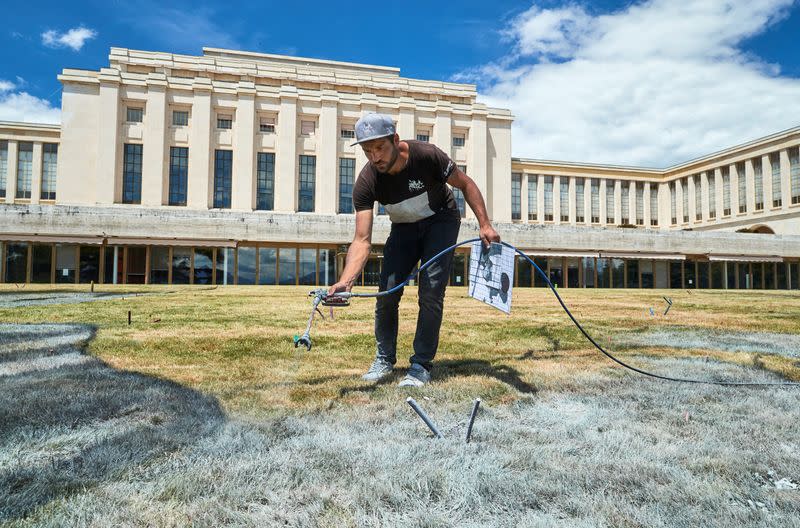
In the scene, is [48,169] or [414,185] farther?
[48,169]

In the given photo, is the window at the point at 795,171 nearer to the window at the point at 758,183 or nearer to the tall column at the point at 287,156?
the window at the point at 758,183

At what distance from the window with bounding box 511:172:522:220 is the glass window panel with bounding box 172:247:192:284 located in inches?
1625

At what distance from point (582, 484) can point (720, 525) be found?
0.43 m

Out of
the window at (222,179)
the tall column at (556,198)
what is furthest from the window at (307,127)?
the tall column at (556,198)

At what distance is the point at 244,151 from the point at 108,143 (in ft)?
35.5

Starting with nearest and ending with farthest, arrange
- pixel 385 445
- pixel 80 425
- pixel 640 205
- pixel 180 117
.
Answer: pixel 385 445
pixel 80 425
pixel 180 117
pixel 640 205

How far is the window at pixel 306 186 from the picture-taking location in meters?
47.4

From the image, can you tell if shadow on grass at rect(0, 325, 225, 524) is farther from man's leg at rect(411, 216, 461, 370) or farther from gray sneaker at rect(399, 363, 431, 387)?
man's leg at rect(411, 216, 461, 370)

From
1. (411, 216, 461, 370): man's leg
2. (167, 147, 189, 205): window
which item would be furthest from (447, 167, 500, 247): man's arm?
(167, 147, 189, 205): window

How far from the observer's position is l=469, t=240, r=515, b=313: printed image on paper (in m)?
3.71

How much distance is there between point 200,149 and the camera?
44844 millimetres

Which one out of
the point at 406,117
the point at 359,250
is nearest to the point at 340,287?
the point at 359,250

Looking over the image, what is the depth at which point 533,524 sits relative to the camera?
5.08 feet

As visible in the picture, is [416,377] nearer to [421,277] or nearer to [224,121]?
[421,277]
